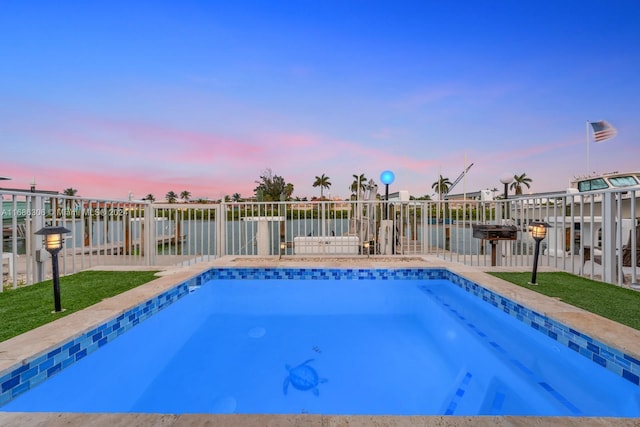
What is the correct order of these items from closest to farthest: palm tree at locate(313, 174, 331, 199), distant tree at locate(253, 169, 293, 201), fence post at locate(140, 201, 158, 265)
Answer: fence post at locate(140, 201, 158, 265) < distant tree at locate(253, 169, 293, 201) < palm tree at locate(313, 174, 331, 199)

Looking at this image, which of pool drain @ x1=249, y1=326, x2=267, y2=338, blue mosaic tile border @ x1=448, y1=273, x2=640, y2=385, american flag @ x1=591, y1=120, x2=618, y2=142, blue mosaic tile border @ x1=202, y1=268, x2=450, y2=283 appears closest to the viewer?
blue mosaic tile border @ x1=448, y1=273, x2=640, y2=385

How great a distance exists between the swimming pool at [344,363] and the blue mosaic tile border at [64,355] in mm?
17

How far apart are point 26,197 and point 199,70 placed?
636 cm

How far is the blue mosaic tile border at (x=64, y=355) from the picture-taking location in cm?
145

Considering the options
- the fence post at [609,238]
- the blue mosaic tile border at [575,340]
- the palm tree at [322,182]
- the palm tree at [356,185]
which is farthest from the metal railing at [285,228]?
the palm tree at [322,182]

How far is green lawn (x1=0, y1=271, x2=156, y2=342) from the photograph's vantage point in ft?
6.79

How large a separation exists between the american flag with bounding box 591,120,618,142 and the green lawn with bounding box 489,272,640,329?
9268 millimetres

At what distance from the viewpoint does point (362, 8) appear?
23.6 ft

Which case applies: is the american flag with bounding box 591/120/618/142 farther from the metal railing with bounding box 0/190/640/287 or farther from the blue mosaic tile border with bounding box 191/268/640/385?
the blue mosaic tile border with bounding box 191/268/640/385

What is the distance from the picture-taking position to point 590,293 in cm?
282

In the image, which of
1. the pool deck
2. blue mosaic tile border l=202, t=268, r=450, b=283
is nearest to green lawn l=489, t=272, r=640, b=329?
the pool deck

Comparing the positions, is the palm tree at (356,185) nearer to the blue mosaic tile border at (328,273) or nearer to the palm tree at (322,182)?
the blue mosaic tile border at (328,273)

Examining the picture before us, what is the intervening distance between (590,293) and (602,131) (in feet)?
34.1

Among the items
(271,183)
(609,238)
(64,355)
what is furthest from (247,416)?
(271,183)
